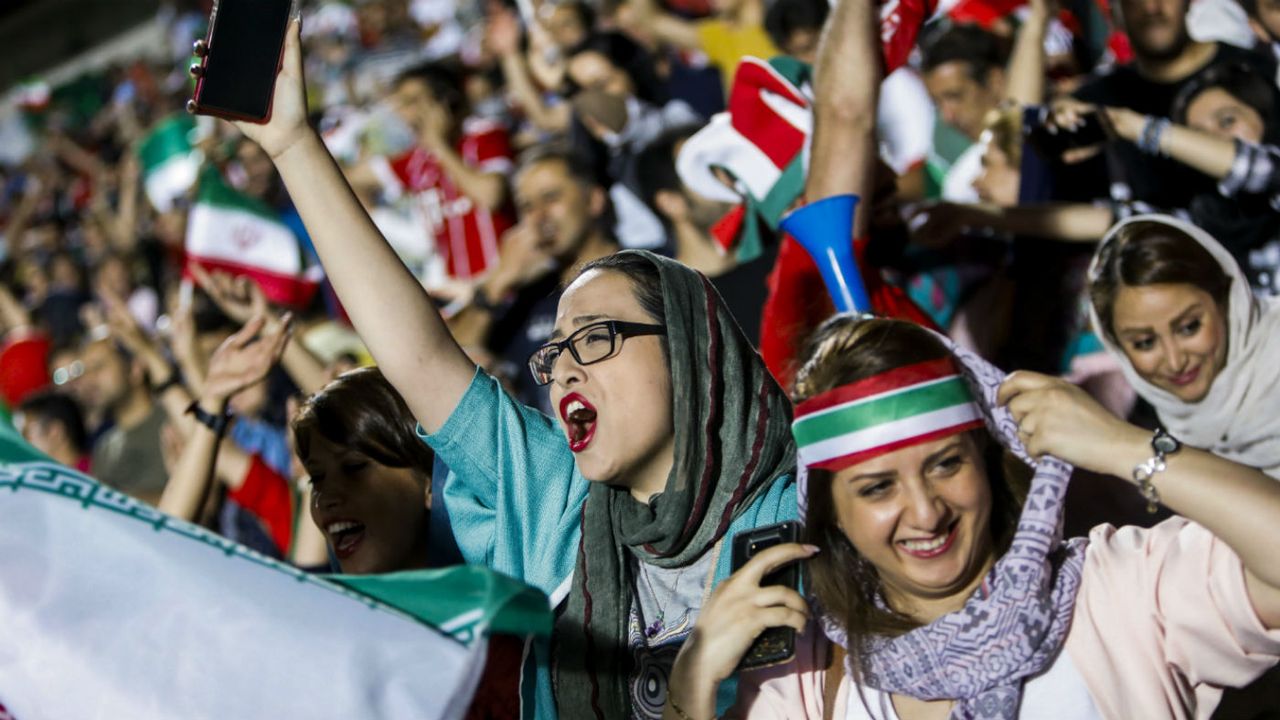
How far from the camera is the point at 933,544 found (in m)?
1.78

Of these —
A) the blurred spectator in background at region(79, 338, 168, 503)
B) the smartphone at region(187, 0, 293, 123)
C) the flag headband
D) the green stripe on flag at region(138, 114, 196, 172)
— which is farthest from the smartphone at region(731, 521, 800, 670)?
the green stripe on flag at region(138, 114, 196, 172)

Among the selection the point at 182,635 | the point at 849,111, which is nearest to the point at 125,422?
the point at 849,111

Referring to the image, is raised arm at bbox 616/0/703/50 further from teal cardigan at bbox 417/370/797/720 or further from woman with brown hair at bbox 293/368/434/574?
teal cardigan at bbox 417/370/797/720

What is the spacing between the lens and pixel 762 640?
5.70 ft

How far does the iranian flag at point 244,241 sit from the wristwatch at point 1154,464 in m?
3.78

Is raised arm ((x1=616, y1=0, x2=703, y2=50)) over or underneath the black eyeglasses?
over

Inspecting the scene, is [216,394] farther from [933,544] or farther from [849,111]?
[933,544]

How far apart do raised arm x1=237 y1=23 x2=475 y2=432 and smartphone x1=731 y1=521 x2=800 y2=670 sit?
603mm

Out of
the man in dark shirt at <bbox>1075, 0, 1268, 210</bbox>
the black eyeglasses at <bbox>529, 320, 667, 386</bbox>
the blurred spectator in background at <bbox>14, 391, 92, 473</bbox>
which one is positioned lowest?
the black eyeglasses at <bbox>529, 320, 667, 386</bbox>

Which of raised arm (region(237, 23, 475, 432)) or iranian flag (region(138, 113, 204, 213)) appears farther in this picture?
iranian flag (region(138, 113, 204, 213))

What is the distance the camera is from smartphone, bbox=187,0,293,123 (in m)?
1.98

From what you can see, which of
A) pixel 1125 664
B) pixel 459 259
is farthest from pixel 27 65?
pixel 1125 664

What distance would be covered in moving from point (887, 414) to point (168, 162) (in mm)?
7901

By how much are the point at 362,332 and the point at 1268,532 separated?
132 cm
